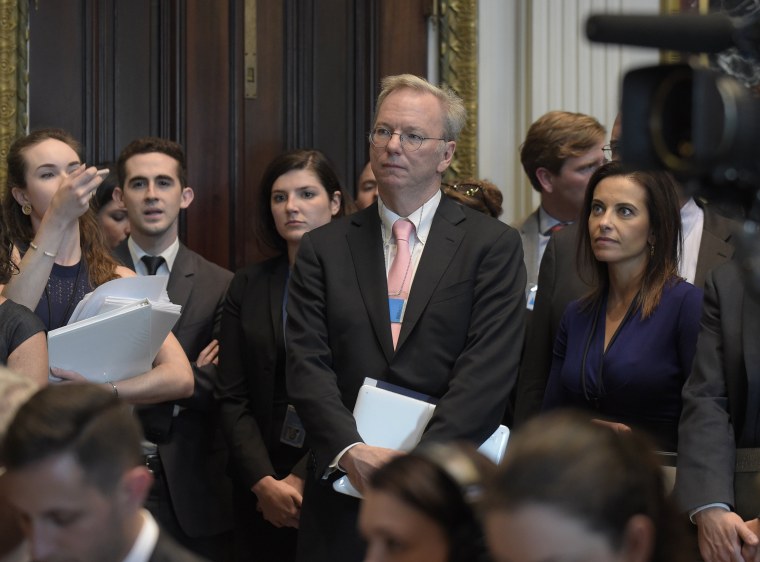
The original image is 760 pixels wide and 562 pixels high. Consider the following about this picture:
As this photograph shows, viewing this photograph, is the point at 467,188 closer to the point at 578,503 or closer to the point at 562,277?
the point at 562,277

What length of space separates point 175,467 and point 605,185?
191cm

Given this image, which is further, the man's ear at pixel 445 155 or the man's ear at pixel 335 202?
the man's ear at pixel 335 202

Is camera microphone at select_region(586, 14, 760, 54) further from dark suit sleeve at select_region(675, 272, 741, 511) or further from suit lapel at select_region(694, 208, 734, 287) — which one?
suit lapel at select_region(694, 208, 734, 287)

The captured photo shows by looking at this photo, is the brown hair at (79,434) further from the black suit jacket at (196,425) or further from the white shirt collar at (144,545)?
the black suit jacket at (196,425)

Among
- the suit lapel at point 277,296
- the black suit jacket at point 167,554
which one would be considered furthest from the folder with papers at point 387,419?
the black suit jacket at point 167,554

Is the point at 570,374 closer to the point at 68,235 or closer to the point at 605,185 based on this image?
the point at 605,185

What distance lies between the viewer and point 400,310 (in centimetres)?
382

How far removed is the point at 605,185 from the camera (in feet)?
13.2

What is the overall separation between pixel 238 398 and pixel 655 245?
1.66 meters

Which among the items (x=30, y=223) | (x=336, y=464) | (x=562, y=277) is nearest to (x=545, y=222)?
(x=562, y=277)

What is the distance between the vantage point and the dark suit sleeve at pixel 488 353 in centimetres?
358

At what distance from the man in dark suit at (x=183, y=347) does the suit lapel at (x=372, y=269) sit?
102 centimetres

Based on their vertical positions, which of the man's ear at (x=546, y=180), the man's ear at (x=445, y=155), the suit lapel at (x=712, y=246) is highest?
the man's ear at (x=445, y=155)

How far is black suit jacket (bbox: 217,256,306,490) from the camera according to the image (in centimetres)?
445
